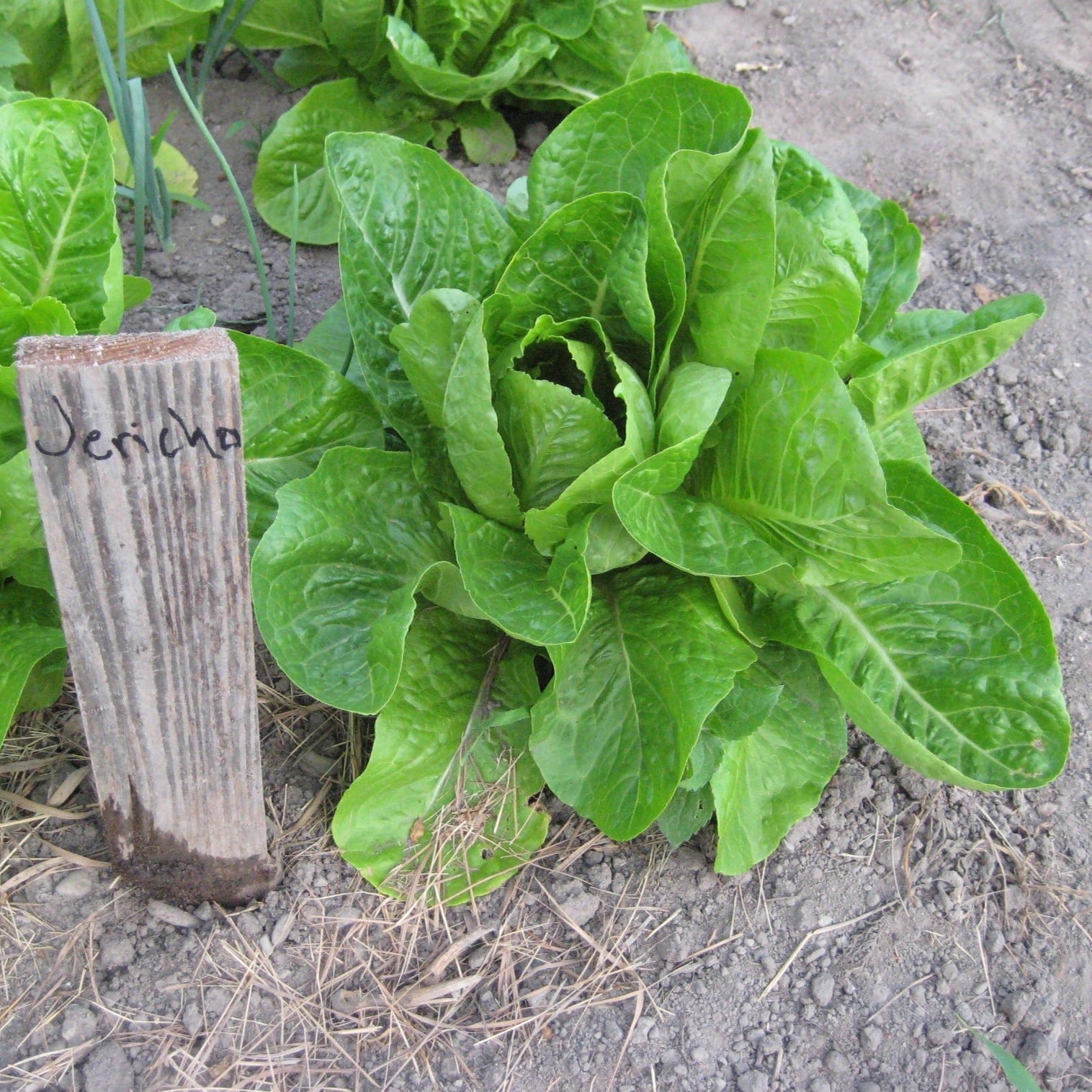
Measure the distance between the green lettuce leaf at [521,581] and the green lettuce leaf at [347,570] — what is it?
0.30ft

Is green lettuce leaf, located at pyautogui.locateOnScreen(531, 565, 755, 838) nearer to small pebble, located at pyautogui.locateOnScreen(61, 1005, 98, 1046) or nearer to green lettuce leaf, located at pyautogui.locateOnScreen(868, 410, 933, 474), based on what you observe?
green lettuce leaf, located at pyautogui.locateOnScreen(868, 410, 933, 474)

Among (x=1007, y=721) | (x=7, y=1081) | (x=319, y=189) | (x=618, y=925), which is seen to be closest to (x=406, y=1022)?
(x=618, y=925)

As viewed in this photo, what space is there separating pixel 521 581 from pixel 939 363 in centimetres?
77

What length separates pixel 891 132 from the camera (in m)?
2.92

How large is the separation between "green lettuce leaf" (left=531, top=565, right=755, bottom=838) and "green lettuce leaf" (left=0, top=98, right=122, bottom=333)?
0.96 meters

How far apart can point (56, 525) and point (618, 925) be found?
3.43 feet

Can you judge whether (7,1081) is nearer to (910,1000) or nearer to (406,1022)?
(406,1022)

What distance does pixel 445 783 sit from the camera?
5.72ft

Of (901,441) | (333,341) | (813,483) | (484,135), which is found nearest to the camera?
(813,483)

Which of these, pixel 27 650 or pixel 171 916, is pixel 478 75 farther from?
pixel 171 916

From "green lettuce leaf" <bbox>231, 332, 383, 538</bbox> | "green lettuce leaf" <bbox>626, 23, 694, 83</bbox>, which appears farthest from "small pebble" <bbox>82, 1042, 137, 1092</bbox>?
"green lettuce leaf" <bbox>626, 23, 694, 83</bbox>

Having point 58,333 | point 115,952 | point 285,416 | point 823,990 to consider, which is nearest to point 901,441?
point 823,990

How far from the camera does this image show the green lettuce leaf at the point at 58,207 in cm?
164

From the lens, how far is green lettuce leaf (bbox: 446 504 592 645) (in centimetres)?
151
